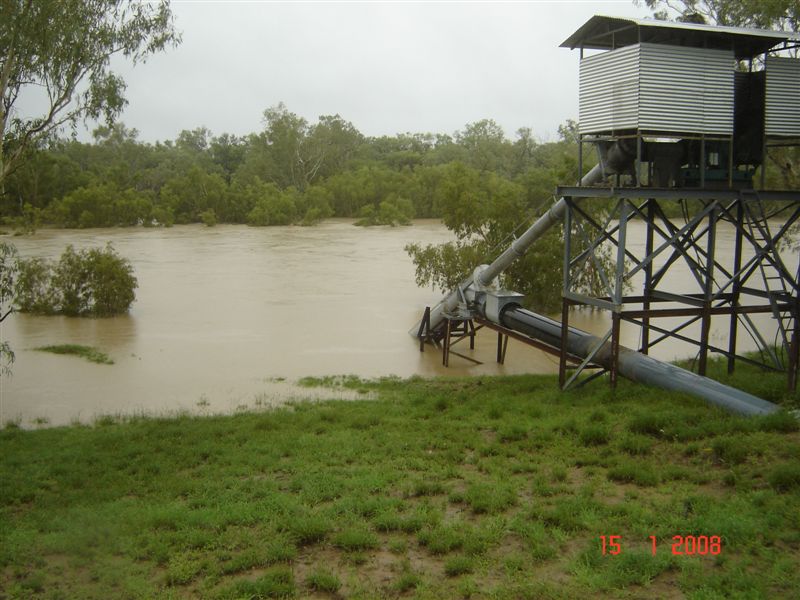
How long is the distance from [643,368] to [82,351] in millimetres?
14701

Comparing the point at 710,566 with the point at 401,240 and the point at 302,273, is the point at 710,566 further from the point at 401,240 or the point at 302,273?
the point at 401,240

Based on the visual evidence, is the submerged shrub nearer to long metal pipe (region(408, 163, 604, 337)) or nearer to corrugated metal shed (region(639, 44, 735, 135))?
long metal pipe (region(408, 163, 604, 337))

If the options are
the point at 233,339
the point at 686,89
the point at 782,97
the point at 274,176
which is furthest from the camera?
the point at 274,176

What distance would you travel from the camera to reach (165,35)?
53.3 ft

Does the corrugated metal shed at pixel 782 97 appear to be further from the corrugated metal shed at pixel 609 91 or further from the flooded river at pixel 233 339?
the flooded river at pixel 233 339

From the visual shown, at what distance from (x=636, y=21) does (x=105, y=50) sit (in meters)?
10.1

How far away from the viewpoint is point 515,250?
639 inches

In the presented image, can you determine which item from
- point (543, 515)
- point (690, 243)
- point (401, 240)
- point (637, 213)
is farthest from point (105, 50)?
point (401, 240)

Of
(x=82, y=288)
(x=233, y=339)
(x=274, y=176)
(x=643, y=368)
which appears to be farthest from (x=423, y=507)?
(x=274, y=176)

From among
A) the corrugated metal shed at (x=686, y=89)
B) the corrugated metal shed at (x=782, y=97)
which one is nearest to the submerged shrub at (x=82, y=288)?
the corrugated metal shed at (x=686, y=89)

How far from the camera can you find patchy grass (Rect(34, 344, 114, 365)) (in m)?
19.2

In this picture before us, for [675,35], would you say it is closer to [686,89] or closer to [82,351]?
[686,89]

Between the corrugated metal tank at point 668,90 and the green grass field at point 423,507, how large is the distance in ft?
12.8

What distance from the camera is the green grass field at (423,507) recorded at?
5.80 m
